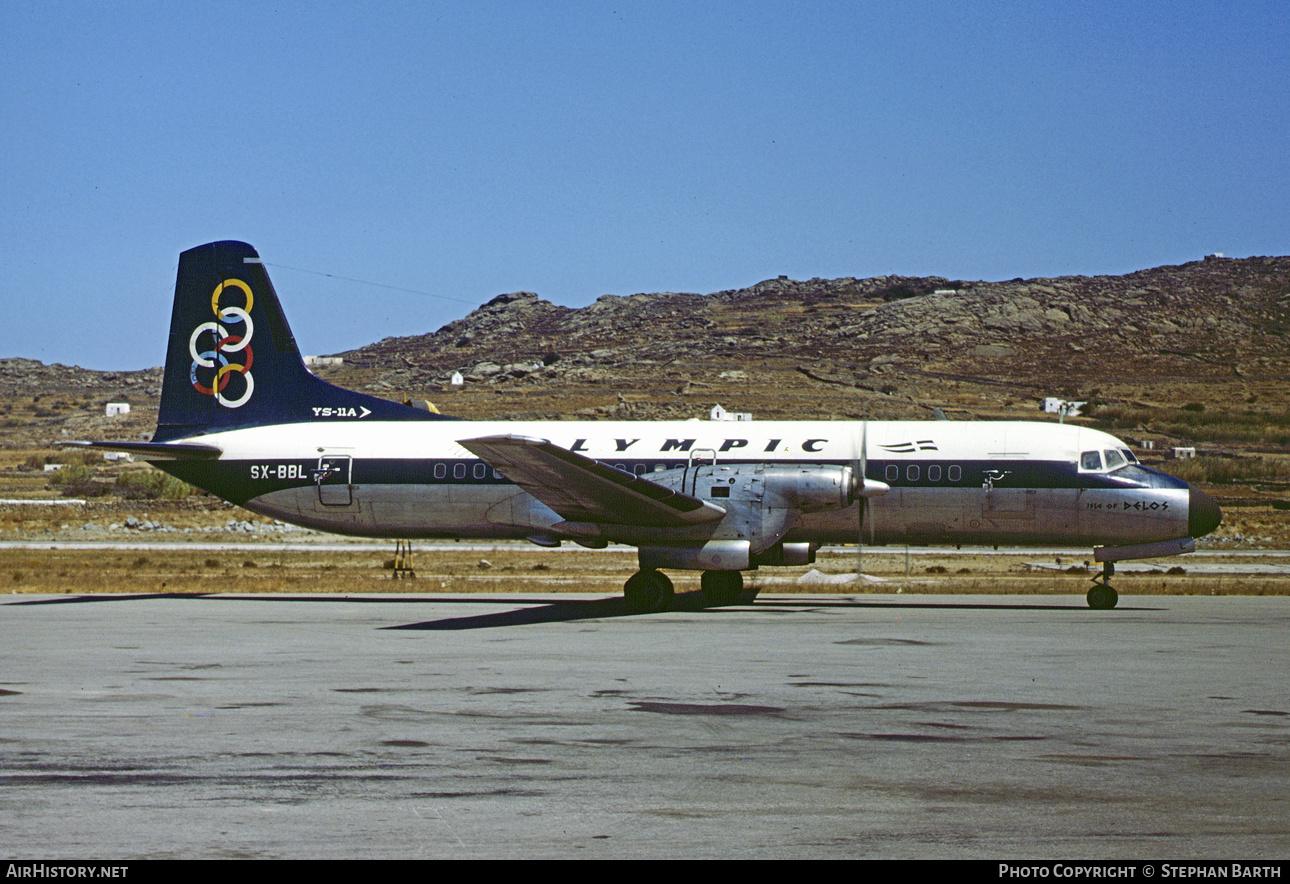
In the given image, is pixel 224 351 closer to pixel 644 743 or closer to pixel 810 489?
pixel 810 489

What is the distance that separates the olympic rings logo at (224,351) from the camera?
100 ft

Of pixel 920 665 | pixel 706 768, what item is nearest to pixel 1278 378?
pixel 920 665

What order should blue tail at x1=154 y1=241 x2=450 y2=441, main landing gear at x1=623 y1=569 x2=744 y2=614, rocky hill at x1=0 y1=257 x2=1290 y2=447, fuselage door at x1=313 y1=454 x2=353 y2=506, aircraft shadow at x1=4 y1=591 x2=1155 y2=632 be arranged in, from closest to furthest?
aircraft shadow at x1=4 y1=591 x2=1155 y2=632 < main landing gear at x1=623 y1=569 x2=744 y2=614 < fuselage door at x1=313 y1=454 x2=353 y2=506 < blue tail at x1=154 y1=241 x2=450 y2=441 < rocky hill at x1=0 y1=257 x2=1290 y2=447

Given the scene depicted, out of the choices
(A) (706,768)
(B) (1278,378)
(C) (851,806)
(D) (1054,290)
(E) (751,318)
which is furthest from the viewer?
(E) (751,318)

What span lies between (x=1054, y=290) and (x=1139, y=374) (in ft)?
119

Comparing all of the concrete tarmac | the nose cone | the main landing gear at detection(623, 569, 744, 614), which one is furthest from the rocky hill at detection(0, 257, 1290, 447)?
the concrete tarmac

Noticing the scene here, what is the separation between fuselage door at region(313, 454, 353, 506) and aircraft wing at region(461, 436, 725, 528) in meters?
5.37

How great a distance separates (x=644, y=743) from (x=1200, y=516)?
62.8 ft

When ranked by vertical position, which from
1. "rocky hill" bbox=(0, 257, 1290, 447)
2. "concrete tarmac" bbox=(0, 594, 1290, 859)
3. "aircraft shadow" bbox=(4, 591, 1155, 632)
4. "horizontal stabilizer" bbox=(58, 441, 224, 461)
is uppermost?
"rocky hill" bbox=(0, 257, 1290, 447)

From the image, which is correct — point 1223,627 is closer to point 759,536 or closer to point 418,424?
point 759,536

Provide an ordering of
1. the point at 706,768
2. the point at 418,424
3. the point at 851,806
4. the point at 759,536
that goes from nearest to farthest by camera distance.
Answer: the point at 851,806, the point at 706,768, the point at 759,536, the point at 418,424

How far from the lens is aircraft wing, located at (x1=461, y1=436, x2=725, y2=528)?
2294cm

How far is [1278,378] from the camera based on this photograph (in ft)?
355

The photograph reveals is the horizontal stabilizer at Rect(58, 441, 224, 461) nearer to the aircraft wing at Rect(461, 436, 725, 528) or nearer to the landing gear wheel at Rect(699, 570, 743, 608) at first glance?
the aircraft wing at Rect(461, 436, 725, 528)
